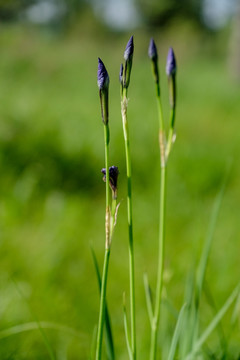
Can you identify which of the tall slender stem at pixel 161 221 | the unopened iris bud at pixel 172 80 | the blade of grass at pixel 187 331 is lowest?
the blade of grass at pixel 187 331

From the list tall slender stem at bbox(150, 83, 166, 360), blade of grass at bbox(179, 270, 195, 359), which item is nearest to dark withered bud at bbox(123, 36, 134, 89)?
tall slender stem at bbox(150, 83, 166, 360)

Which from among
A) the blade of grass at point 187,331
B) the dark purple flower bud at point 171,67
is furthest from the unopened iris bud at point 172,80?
the blade of grass at point 187,331

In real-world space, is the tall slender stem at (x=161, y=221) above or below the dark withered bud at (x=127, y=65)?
below

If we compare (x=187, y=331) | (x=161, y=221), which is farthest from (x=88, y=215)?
(x=161, y=221)

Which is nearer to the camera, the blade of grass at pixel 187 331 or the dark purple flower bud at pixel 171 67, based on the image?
the dark purple flower bud at pixel 171 67

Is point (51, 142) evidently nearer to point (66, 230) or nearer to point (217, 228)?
point (66, 230)

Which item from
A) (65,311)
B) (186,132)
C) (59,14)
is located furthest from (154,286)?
(59,14)

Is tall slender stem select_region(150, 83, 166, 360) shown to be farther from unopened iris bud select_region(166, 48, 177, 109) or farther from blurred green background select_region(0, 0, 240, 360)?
blurred green background select_region(0, 0, 240, 360)

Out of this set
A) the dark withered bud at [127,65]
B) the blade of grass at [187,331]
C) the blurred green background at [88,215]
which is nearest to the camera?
the dark withered bud at [127,65]

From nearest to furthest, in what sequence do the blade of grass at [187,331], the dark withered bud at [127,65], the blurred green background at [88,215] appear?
the dark withered bud at [127,65]
the blade of grass at [187,331]
the blurred green background at [88,215]

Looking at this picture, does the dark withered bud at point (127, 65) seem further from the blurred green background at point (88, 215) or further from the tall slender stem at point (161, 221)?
the blurred green background at point (88, 215)

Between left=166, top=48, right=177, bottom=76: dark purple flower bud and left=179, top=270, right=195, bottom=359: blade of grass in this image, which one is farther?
left=179, top=270, right=195, bottom=359: blade of grass

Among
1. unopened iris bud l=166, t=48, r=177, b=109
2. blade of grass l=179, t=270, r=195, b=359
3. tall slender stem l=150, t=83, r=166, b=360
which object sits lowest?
blade of grass l=179, t=270, r=195, b=359
